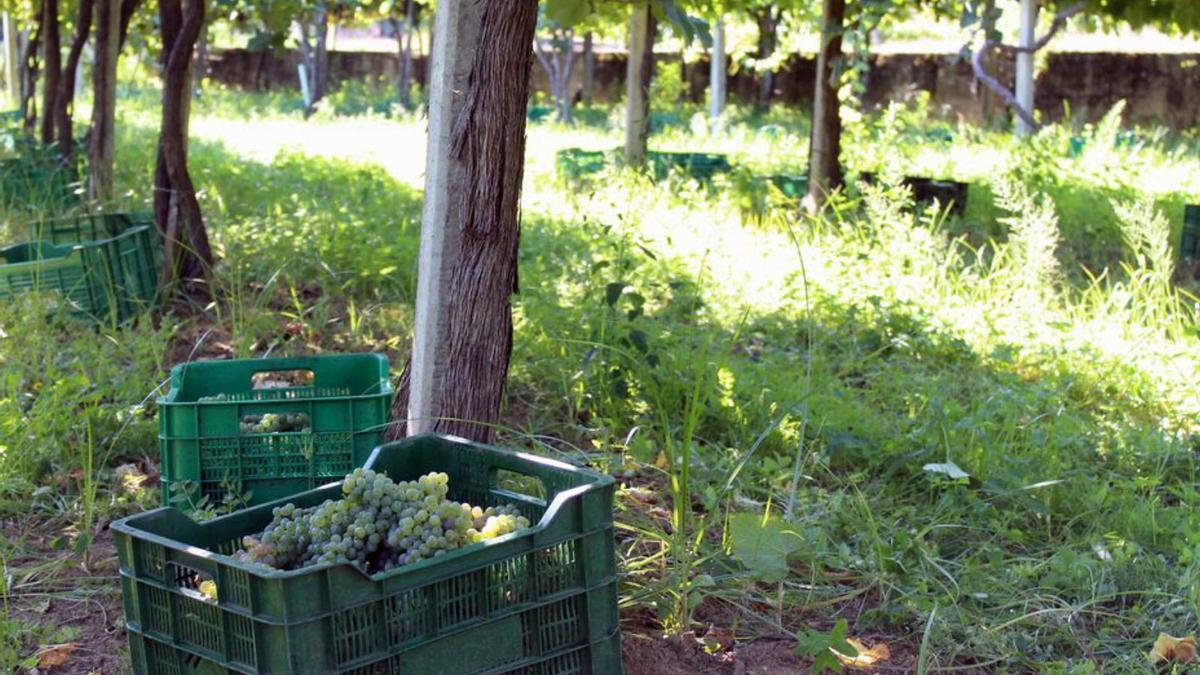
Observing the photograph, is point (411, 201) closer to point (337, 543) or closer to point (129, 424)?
point (129, 424)

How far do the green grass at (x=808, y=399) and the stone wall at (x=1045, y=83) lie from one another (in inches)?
454

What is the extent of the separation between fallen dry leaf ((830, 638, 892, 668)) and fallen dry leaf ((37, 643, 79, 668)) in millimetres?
1859

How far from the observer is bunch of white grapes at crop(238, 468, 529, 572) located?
252cm

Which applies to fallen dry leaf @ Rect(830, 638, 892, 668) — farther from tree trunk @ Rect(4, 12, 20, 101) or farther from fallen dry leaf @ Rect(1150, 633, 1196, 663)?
tree trunk @ Rect(4, 12, 20, 101)

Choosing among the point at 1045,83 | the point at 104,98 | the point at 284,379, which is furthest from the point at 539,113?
the point at 284,379

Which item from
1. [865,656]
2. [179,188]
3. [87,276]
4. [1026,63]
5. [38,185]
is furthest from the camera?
[1026,63]

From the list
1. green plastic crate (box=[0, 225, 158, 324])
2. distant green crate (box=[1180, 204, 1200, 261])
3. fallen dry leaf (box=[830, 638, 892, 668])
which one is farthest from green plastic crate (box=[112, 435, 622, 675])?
distant green crate (box=[1180, 204, 1200, 261])

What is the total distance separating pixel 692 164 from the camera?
35.8 feet

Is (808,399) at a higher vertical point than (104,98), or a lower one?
lower

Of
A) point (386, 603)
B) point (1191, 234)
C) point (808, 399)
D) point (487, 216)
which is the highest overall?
point (487, 216)

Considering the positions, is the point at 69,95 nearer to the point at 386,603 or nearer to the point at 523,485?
the point at 523,485

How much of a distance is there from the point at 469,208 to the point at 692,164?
24.9 feet

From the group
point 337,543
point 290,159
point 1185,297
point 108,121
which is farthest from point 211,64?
point 337,543

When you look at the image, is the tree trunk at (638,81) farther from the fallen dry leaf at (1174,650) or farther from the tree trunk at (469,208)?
the fallen dry leaf at (1174,650)
